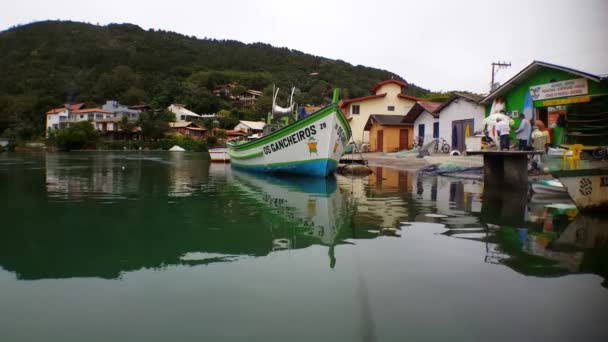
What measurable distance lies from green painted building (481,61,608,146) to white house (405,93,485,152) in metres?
4.32

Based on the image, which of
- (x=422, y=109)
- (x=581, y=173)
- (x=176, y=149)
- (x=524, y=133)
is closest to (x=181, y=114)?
(x=176, y=149)

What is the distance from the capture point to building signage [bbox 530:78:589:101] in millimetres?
13289

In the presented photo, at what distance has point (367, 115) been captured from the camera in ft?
121

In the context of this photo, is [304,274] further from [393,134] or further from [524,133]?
[393,134]

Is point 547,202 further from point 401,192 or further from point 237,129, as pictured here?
point 237,129

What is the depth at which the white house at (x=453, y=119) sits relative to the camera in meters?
21.5

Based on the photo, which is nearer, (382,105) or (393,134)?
(393,134)

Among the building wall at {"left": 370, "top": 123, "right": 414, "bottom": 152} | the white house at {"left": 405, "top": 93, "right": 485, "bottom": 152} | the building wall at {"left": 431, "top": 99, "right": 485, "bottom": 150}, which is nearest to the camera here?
the building wall at {"left": 431, "top": 99, "right": 485, "bottom": 150}

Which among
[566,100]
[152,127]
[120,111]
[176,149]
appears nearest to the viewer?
[566,100]

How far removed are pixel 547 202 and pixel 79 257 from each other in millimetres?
8551

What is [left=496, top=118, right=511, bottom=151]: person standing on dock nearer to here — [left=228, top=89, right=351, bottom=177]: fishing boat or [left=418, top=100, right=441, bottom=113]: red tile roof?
[left=228, top=89, right=351, bottom=177]: fishing boat

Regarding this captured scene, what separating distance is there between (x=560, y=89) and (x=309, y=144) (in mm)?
8413

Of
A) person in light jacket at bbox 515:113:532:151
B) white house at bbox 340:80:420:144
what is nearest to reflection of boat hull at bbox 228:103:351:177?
Answer: person in light jacket at bbox 515:113:532:151

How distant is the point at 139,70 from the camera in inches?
4365
